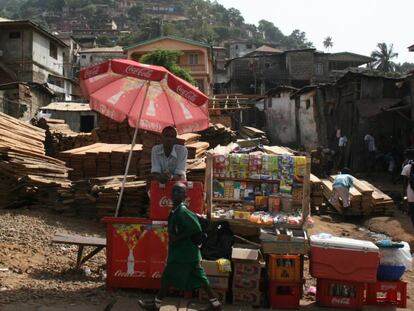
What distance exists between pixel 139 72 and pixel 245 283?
2957 mm

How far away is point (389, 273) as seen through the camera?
613 cm

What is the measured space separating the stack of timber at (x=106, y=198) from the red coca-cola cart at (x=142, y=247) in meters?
4.27

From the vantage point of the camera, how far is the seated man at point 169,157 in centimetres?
669

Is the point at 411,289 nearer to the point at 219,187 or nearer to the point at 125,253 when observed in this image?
the point at 219,187

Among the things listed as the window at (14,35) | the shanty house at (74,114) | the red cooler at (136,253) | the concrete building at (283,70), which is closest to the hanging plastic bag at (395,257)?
the red cooler at (136,253)

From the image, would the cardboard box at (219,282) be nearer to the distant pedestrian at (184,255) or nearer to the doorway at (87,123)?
the distant pedestrian at (184,255)

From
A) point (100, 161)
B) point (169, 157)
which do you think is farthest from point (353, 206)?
point (169, 157)

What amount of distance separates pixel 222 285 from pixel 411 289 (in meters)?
3.38

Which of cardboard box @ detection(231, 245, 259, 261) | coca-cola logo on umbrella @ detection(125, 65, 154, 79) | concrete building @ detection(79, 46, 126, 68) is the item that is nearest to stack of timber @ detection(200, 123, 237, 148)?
coca-cola logo on umbrella @ detection(125, 65, 154, 79)

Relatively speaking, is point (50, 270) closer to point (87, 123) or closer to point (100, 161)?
point (100, 161)

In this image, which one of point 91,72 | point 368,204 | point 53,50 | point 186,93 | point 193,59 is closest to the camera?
point 186,93

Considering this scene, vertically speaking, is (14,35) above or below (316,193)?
above

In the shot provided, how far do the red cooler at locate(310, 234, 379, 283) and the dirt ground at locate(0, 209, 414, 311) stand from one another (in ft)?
1.75

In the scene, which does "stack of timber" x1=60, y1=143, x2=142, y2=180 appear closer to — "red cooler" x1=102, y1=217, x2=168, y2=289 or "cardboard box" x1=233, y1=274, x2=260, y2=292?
"red cooler" x1=102, y1=217, x2=168, y2=289
